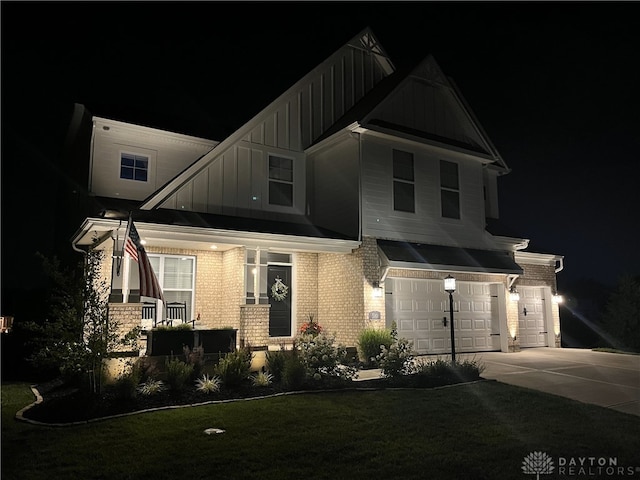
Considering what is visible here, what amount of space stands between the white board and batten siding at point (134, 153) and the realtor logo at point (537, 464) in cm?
1174

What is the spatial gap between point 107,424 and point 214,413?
1.46 m

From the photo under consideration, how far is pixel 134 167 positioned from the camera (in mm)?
14133

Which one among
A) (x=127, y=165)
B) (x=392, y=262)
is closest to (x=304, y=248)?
(x=392, y=262)

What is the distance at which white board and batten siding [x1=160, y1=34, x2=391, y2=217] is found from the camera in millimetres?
13680

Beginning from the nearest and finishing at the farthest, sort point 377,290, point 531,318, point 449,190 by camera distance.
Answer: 1. point 377,290
2. point 449,190
3. point 531,318

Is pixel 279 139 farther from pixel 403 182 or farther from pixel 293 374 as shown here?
pixel 293 374

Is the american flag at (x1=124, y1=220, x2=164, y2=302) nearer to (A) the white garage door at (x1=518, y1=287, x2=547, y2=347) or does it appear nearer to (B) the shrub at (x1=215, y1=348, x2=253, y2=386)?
(B) the shrub at (x1=215, y1=348, x2=253, y2=386)

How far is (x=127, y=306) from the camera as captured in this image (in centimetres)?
1039

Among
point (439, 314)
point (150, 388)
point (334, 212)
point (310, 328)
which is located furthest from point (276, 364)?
point (439, 314)

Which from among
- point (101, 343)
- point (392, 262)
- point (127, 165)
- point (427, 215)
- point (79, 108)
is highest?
point (79, 108)

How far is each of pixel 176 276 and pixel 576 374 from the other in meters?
10.2

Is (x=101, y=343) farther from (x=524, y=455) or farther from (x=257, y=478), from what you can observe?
(x=524, y=455)

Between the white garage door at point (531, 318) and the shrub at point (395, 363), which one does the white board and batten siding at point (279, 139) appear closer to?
the shrub at point (395, 363)

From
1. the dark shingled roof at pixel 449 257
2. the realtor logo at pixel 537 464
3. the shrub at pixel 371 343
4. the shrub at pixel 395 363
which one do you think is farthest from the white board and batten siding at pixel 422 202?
the realtor logo at pixel 537 464
